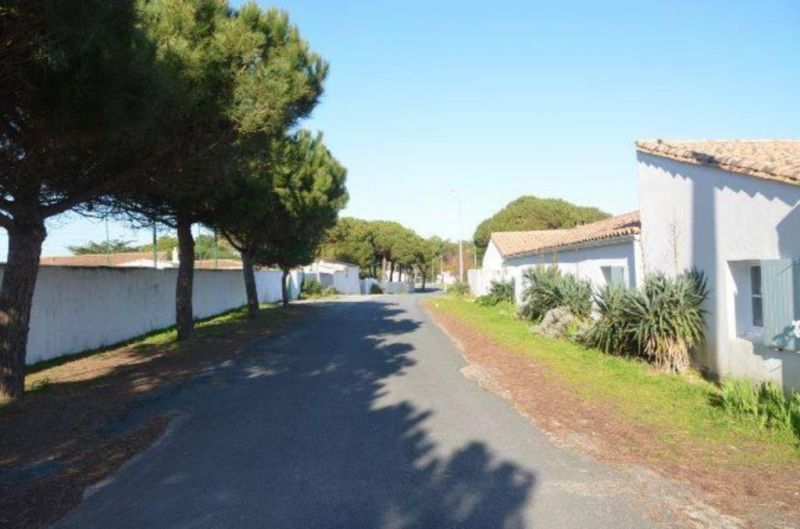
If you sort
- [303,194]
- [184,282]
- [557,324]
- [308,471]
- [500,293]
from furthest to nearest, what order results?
[500,293], [303,194], [557,324], [184,282], [308,471]

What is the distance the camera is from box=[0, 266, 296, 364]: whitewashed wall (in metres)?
13.8

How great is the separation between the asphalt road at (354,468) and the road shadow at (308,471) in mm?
18

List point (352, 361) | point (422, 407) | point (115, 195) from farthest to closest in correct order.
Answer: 1. point (352, 361)
2. point (115, 195)
3. point (422, 407)

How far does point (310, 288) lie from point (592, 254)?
117 feet

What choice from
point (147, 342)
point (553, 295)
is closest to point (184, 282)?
point (147, 342)

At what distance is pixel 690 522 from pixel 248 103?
8773 mm

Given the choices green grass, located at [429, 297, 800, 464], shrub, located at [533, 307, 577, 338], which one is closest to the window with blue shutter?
shrub, located at [533, 307, 577, 338]

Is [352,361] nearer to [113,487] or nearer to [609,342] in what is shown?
[609,342]

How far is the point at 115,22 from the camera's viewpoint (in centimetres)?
764

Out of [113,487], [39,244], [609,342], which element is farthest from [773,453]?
[39,244]

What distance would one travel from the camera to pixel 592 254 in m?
20.2

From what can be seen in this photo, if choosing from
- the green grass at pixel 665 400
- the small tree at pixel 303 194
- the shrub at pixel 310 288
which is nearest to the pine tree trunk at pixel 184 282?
the small tree at pixel 303 194

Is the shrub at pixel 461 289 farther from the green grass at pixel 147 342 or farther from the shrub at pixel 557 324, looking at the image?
the shrub at pixel 557 324

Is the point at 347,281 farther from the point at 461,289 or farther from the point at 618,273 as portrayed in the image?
the point at 618,273
